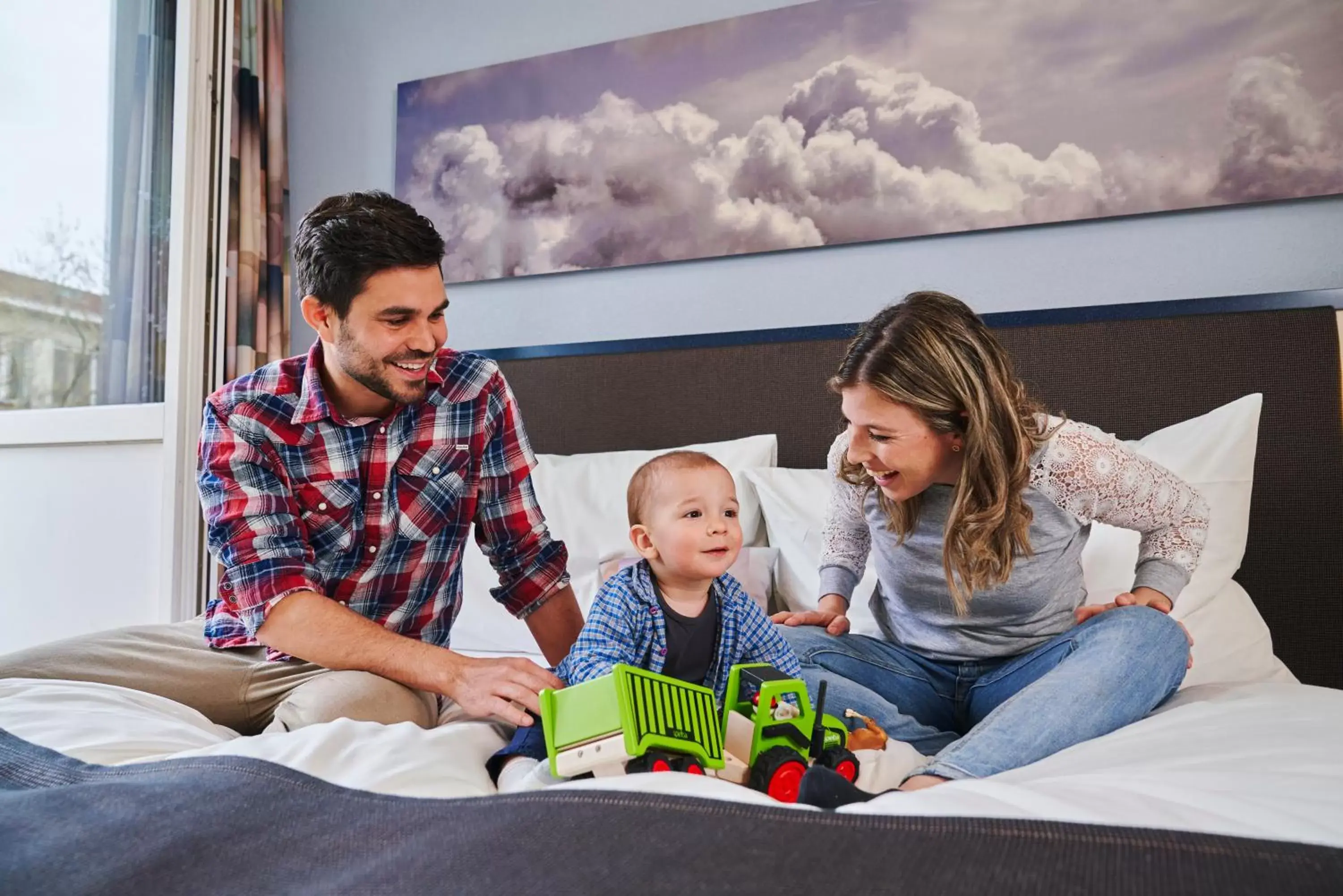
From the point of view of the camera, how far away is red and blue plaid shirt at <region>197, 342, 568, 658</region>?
58.7 inches

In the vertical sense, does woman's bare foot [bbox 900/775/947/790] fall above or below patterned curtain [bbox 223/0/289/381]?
below

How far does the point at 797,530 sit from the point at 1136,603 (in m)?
0.73

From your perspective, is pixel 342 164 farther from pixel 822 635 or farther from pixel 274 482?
pixel 822 635

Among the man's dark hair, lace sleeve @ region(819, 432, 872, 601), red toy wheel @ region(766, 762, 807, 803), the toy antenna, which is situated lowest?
red toy wheel @ region(766, 762, 807, 803)

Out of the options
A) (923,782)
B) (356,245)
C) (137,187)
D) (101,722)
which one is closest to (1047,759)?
(923,782)

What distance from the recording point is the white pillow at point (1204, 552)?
5.53 feet

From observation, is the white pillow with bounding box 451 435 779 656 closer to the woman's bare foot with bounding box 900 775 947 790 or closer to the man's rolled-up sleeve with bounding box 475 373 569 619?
the man's rolled-up sleeve with bounding box 475 373 569 619

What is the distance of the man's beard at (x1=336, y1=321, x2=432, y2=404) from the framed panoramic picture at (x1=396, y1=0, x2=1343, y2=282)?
1.17m

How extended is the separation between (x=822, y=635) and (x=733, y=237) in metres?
1.29

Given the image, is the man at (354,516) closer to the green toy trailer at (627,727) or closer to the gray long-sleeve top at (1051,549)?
the green toy trailer at (627,727)

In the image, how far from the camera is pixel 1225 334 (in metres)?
2.05

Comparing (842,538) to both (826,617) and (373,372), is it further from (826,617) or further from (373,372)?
(373,372)

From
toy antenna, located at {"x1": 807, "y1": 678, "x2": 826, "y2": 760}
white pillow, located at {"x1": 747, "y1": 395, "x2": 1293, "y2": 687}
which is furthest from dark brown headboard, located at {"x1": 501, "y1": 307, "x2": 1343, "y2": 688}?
toy antenna, located at {"x1": 807, "y1": 678, "x2": 826, "y2": 760}

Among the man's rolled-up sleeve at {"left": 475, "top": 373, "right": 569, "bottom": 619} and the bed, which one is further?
the man's rolled-up sleeve at {"left": 475, "top": 373, "right": 569, "bottom": 619}
